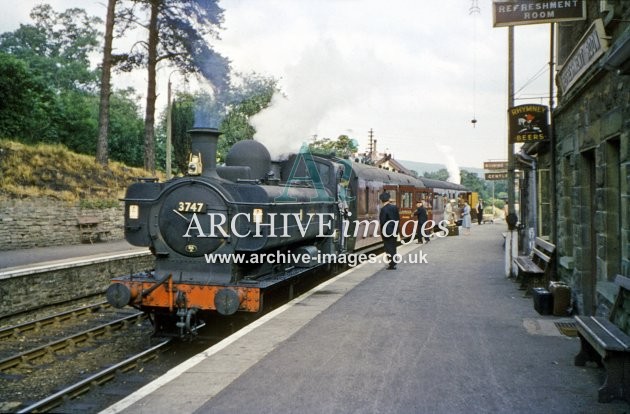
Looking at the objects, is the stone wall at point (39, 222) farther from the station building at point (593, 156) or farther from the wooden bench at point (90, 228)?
the station building at point (593, 156)

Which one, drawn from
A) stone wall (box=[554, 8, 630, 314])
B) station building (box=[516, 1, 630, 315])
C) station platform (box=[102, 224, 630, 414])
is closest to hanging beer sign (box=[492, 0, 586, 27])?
station building (box=[516, 1, 630, 315])

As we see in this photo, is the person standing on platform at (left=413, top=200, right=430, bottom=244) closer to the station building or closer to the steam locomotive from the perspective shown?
the station building

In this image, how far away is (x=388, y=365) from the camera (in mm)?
5441

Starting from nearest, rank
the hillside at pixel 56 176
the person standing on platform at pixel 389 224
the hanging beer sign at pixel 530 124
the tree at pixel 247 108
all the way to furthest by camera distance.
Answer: the hanging beer sign at pixel 530 124, the person standing on platform at pixel 389 224, the hillside at pixel 56 176, the tree at pixel 247 108

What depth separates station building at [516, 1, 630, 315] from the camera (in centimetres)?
555

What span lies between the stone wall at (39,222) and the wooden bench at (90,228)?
5.4 inches

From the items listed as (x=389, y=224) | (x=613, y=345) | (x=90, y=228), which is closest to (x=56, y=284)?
(x=389, y=224)

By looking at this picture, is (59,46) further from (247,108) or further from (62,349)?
(62,349)

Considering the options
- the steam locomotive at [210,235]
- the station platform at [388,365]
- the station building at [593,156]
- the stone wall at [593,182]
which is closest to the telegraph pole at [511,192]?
the station building at [593,156]

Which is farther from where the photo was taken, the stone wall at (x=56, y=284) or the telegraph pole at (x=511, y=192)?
the telegraph pole at (x=511, y=192)

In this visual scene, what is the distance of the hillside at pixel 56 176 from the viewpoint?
59.9 feet

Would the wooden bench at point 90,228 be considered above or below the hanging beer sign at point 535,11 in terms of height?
below

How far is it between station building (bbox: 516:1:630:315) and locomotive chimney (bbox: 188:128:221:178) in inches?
190

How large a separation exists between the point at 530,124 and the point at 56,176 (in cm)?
1658
